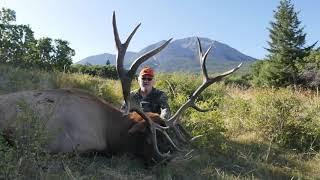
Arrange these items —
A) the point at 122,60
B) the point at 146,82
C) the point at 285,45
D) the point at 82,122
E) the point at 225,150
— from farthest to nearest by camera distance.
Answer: the point at 285,45, the point at 146,82, the point at 225,150, the point at 82,122, the point at 122,60

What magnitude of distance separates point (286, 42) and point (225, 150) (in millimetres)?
39804

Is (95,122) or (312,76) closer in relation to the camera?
(95,122)

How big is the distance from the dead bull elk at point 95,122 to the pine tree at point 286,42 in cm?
3369

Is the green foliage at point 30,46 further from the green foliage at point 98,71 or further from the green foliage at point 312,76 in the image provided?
Result: the green foliage at point 312,76

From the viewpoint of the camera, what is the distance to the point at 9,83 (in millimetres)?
10531

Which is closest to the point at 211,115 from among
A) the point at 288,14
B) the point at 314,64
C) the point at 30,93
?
the point at 30,93

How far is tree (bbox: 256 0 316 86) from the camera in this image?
40.0m

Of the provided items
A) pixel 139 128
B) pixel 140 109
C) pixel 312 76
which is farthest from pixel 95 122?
pixel 312 76

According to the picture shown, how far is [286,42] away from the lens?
149ft

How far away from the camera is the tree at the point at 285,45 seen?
3997 centimetres

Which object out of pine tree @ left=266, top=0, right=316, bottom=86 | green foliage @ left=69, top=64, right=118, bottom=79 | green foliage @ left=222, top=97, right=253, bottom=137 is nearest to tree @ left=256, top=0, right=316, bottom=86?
pine tree @ left=266, top=0, right=316, bottom=86

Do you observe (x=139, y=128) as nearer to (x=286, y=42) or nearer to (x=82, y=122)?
(x=82, y=122)

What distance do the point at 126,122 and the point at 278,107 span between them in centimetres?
285

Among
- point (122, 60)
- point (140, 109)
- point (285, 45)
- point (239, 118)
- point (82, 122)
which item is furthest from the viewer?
point (285, 45)
